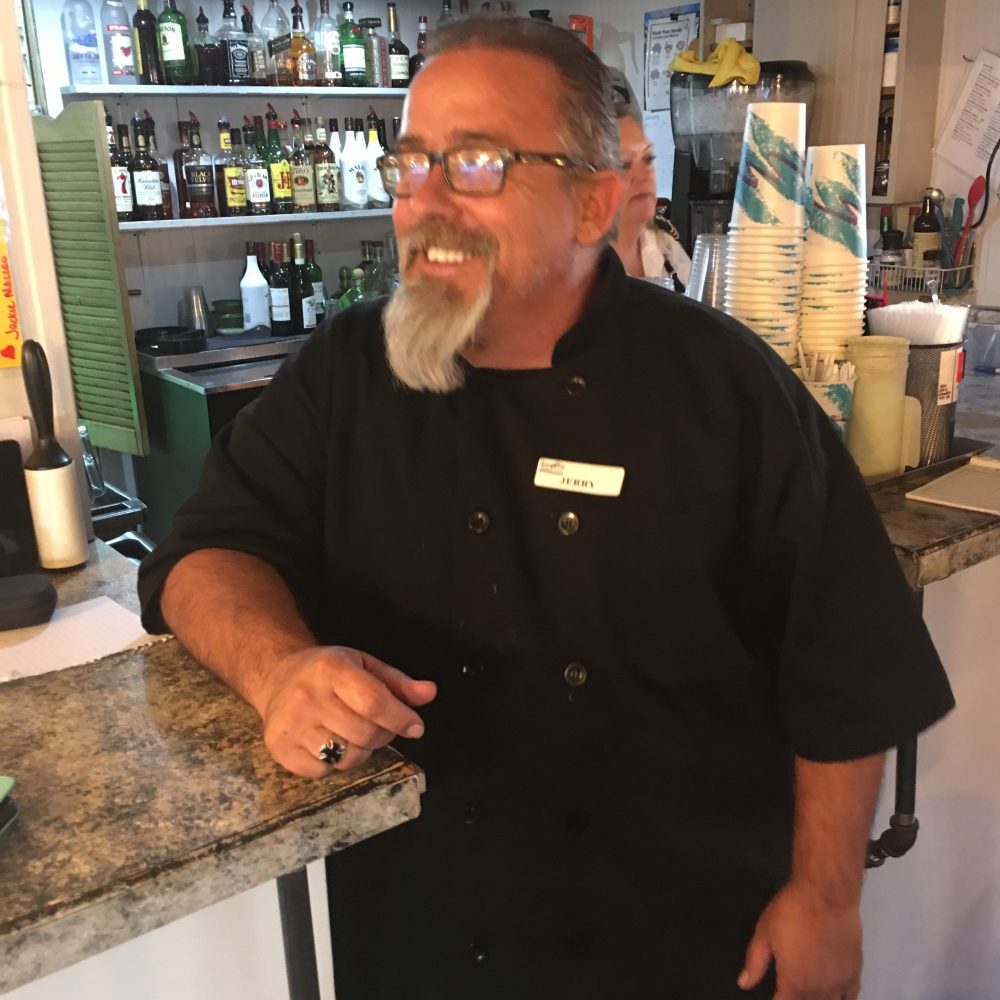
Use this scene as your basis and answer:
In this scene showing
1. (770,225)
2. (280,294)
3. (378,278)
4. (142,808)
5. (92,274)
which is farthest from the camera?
(378,278)

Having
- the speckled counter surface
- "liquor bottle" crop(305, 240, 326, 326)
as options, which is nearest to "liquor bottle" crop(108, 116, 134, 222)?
"liquor bottle" crop(305, 240, 326, 326)

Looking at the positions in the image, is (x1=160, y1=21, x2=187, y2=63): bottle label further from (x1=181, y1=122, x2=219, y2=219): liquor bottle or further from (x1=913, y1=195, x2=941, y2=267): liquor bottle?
(x1=913, y1=195, x2=941, y2=267): liquor bottle

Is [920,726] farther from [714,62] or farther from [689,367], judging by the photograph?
[714,62]

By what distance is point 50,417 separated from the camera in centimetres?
112

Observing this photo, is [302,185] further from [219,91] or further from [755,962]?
[755,962]

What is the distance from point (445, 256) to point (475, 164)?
81mm

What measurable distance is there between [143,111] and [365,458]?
8.26 feet

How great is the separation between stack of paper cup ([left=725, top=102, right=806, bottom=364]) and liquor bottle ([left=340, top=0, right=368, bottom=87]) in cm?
233

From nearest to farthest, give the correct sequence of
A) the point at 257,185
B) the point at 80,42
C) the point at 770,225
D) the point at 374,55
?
1. the point at 770,225
2. the point at 80,42
3. the point at 257,185
4. the point at 374,55

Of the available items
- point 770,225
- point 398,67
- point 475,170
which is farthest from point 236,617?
point 398,67

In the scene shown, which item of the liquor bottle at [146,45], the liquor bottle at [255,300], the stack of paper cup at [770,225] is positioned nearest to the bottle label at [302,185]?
the liquor bottle at [255,300]

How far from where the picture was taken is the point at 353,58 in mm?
3166

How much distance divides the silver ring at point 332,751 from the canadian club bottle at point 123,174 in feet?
8.25

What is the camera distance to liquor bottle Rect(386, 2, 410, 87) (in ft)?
10.8
